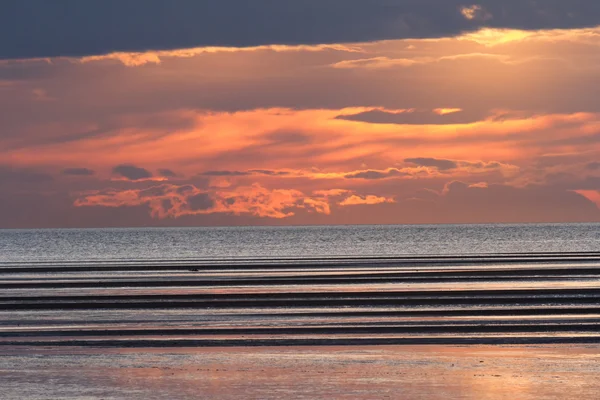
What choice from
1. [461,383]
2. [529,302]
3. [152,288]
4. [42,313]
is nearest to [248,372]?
[461,383]

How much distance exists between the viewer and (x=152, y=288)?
5825 centimetres

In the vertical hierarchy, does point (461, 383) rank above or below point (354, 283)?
below

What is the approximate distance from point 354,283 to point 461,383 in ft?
126

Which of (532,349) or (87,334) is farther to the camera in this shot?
(87,334)

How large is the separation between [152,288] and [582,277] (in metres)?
25.3

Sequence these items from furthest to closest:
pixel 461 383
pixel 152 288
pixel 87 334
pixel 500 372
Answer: pixel 152 288, pixel 87 334, pixel 500 372, pixel 461 383

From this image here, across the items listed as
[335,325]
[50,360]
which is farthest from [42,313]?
[50,360]

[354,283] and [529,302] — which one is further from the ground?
[354,283]

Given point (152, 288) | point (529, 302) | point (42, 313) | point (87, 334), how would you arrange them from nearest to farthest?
point (87, 334) < point (42, 313) < point (529, 302) < point (152, 288)

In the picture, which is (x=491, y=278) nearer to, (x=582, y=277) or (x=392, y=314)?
(x=582, y=277)

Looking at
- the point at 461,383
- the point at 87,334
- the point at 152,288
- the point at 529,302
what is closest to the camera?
the point at 461,383

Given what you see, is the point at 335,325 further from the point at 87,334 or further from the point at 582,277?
the point at 582,277

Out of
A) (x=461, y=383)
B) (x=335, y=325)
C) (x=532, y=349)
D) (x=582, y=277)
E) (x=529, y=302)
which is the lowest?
(x=461, y=383)

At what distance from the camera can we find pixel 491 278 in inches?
2515
